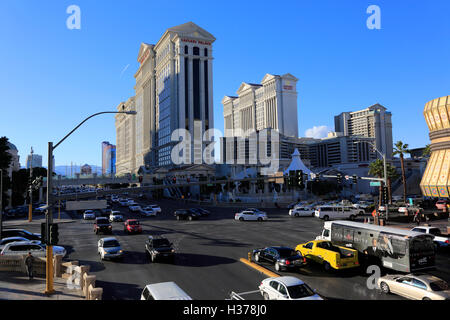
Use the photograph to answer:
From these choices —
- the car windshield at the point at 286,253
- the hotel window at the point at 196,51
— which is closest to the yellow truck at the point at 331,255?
the car windshield at the point at 286,253

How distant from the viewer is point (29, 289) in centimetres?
1709

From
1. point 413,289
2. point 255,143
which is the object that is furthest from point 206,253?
point 255,143

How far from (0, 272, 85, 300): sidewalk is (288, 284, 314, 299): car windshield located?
9832 millimetres

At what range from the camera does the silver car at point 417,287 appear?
13.3 metres

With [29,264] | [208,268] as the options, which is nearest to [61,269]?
[29,264]

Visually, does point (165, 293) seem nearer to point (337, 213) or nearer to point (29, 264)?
point (29, 264)

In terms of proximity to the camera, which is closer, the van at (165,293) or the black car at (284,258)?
the van at (165,293)

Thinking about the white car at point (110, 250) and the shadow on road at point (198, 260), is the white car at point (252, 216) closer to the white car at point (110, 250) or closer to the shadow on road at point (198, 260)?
the shadow on road at point (198, 260)

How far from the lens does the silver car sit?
13.3m

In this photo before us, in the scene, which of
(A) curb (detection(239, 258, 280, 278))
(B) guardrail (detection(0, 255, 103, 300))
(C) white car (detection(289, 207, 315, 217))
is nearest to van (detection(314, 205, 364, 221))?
(C) white car (detection(289, 207, 315, 217))

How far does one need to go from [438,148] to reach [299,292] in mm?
28466

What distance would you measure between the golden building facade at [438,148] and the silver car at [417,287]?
21273mm

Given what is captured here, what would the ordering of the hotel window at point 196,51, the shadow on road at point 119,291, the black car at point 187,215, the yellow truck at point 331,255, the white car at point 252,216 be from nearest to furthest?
the shadow on road at point 119,291 → the yellow truck at point 331,255 → the white car at point 252,216 → the black car at point 187,215 → the hotel window at point 196,51
